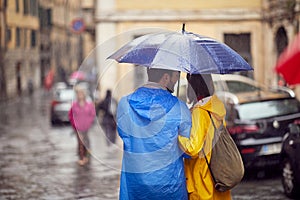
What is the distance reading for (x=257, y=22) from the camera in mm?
21828

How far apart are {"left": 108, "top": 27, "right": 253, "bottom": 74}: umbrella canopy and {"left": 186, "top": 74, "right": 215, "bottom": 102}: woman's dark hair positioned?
10cm

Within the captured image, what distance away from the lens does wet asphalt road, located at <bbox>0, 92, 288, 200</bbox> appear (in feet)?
30.5

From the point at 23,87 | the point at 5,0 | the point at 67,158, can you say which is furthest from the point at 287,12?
the point at 23,87

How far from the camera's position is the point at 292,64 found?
14.0ft

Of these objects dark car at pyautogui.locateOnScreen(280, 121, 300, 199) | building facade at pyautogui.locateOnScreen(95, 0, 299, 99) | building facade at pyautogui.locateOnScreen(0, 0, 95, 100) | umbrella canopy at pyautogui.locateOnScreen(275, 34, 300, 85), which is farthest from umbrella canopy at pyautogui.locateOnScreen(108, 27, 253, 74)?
building facade at pyautogui.locateOnScreen(0, 0, 95, 100)

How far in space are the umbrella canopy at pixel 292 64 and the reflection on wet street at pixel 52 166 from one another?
12.4 ft

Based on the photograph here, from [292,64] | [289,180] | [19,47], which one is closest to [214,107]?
[292,64]

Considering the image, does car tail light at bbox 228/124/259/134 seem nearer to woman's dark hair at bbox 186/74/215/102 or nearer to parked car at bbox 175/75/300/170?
parked car at bbox 175/75/300/170

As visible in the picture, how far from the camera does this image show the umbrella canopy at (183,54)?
4.58 metres

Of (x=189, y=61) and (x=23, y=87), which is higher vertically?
(x=189, y=61)

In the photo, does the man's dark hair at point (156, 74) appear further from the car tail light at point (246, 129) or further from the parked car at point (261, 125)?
the car tail light at point (246, 129)

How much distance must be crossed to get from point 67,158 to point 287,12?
808 centimetres

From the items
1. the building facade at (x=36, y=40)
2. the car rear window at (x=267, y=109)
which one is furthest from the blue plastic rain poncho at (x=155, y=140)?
the building facade at (x=36, y=40)

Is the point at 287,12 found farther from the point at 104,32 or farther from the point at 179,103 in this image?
the point at 179,103
